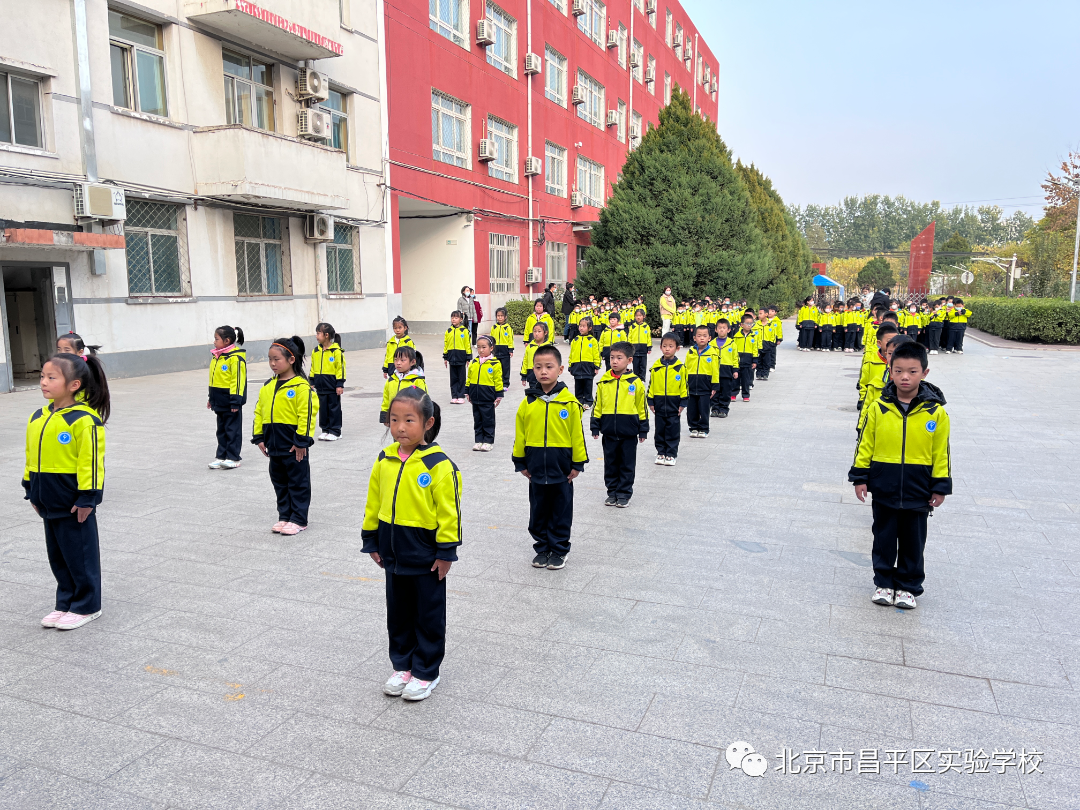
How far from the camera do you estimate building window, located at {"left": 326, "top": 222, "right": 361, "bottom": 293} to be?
787 inches

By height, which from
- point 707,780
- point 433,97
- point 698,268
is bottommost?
point 707,780

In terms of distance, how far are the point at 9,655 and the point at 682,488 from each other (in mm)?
5498

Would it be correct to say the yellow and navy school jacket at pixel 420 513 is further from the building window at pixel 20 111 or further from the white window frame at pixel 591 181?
the white window frame at pixel 591 181

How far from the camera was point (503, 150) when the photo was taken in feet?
90.9

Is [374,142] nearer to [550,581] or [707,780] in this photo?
[550,581]

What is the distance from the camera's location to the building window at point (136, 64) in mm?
14109

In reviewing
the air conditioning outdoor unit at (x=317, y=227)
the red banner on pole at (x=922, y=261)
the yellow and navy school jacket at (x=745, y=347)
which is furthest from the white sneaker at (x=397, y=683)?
the red banner on pole at (x=922, y=261)

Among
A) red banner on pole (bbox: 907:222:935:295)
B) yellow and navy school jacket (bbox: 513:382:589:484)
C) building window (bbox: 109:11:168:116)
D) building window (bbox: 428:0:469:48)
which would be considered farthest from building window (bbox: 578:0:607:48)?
yellow and navy school jacket (bbox: 513:382:589:484)

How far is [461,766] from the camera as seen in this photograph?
10.0 feet

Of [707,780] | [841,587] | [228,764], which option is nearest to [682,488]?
[841,587]

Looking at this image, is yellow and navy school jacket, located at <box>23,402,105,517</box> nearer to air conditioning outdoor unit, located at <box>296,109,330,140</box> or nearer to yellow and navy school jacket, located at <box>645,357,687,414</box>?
yellow and navy school jacket, located at <box>645,357,687,414</box>

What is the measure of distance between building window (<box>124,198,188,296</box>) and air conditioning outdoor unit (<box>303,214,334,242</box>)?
140 inches

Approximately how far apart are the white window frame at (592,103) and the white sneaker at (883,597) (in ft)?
106

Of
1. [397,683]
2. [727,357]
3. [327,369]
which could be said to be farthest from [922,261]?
[397,683]
